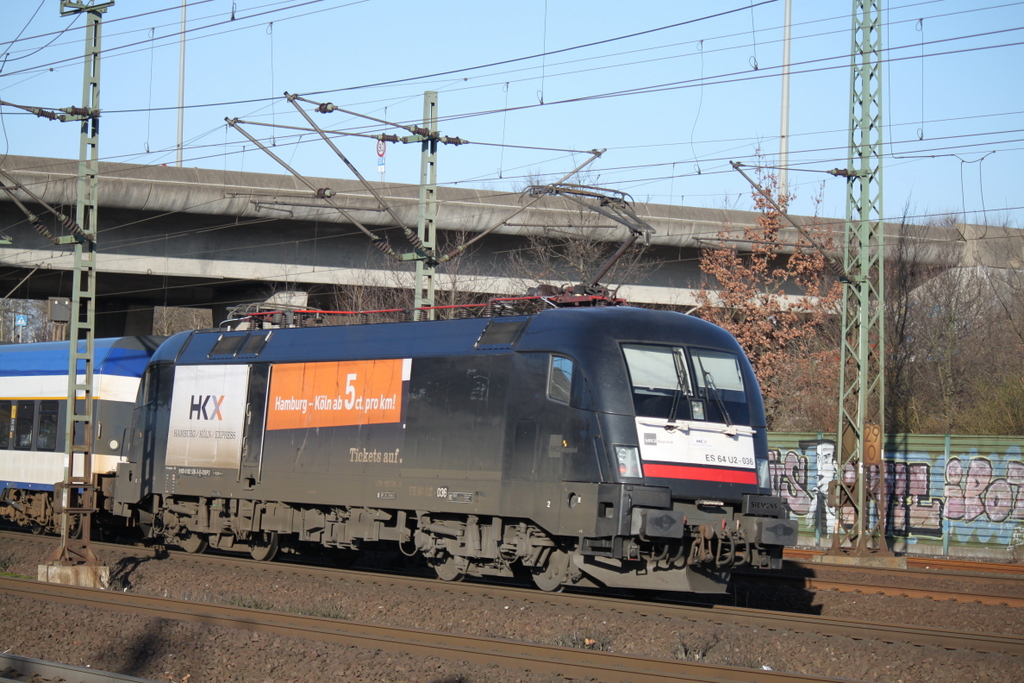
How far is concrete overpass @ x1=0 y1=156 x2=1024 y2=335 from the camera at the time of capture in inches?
1145

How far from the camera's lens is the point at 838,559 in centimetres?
1903

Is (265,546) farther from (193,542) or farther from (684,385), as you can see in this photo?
(684,385)

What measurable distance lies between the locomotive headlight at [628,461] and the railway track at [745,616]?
1598mm

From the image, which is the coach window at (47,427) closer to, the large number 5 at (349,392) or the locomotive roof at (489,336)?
the locomotive roof at (489,336)

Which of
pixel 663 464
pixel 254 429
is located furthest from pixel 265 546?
pixel 663 464

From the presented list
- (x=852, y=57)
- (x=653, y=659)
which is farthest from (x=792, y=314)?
(x=653, y=659)

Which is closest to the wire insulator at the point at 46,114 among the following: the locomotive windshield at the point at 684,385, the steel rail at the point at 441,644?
the steel rail at the point at 441,644

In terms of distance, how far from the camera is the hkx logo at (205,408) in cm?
1644

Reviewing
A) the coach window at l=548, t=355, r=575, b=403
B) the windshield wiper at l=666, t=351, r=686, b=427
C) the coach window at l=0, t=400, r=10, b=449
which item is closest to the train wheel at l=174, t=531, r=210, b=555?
the coach window at l=0, t=400, r=10, b=449

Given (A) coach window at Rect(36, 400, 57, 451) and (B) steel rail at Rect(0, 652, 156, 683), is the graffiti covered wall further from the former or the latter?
(B) steel rail at Rect(0, 652, 156, 683)

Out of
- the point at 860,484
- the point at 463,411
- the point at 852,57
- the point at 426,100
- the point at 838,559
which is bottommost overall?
the point at 838,559

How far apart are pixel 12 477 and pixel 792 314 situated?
76.5 feet

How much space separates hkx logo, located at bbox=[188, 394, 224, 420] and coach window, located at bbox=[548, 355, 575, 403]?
664 centimetres

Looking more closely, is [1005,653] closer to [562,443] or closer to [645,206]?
[562,443]
